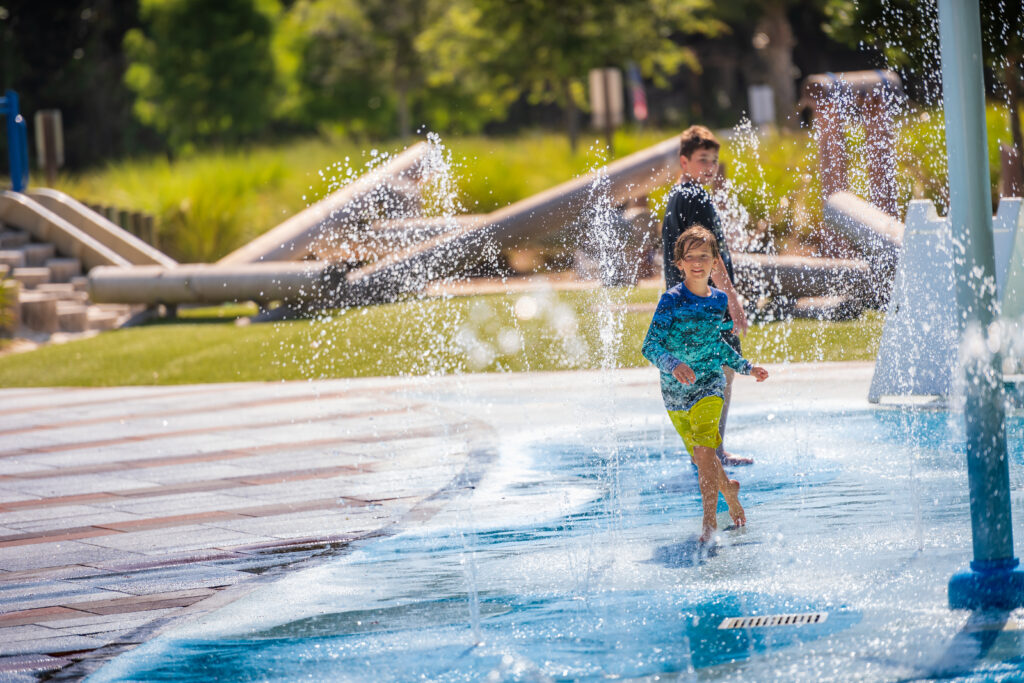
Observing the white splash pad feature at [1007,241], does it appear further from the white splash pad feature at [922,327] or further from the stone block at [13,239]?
the stone block at [13,239]

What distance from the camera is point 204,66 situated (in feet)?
116

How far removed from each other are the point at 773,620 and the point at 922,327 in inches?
171

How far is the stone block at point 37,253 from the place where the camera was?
1677 cm

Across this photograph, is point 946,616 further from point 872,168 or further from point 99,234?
point 99,234

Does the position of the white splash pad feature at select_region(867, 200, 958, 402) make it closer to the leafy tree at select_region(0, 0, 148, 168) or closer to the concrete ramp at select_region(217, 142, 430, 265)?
the concrete ramp at select_region(217, 142, 430, 265)

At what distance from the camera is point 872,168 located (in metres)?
14.2

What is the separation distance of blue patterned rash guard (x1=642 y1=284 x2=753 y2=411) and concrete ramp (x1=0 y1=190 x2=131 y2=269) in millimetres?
12605

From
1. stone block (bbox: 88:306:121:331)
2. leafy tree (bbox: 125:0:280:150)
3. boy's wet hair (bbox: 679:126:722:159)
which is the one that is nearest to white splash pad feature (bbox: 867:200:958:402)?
boy's wet hair (bbox: 679:126:722:159)

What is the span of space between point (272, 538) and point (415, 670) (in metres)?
2.09

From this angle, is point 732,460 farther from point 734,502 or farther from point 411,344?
point 411,344

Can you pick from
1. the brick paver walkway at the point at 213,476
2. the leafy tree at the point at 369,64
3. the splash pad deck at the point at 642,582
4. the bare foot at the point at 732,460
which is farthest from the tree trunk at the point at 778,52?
the bare foot at the point at 732,460

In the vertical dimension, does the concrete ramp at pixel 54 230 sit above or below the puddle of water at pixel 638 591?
above

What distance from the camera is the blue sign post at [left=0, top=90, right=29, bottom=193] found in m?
17.6

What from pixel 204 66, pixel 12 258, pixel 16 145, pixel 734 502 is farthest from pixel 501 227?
pixel 204 66
